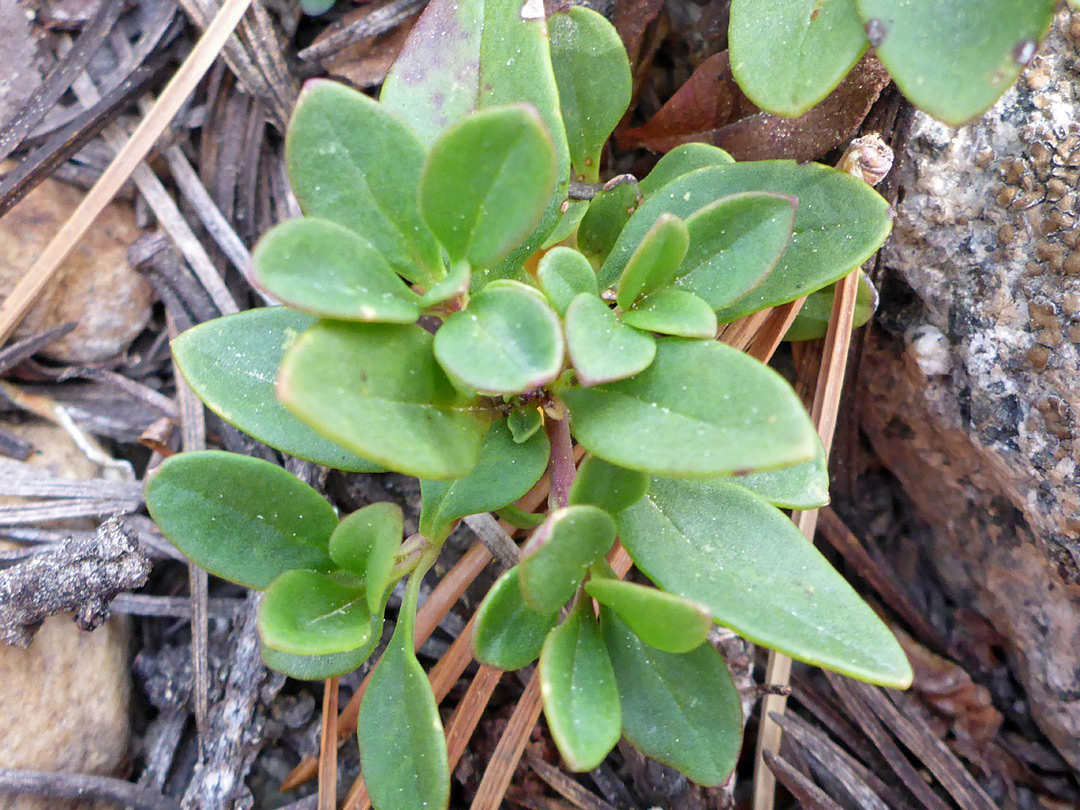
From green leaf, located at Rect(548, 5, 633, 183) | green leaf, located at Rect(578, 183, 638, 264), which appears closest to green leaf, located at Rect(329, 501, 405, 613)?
green leaf, located at Rect(578, 183, 638, 264)

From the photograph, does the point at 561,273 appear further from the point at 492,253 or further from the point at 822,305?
the point at 822,305

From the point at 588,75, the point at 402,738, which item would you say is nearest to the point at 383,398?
the point at 402,738

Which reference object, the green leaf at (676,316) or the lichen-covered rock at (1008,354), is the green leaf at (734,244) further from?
the lichen-covered rock at (1008,354)

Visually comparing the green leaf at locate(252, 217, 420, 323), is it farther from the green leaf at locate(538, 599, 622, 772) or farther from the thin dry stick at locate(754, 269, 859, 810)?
the thin dry stick at locate(754, 269, 859, 810)

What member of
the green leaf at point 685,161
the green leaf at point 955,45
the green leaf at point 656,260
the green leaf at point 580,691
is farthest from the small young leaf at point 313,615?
the green leaf at point 955,45

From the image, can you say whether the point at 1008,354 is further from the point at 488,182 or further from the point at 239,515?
the point at 239,515

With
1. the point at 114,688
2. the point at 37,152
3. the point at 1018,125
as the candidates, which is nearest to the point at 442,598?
the point at 114,688
